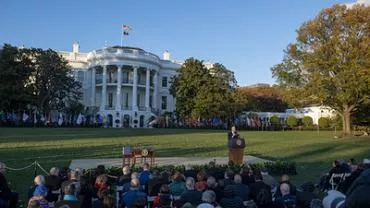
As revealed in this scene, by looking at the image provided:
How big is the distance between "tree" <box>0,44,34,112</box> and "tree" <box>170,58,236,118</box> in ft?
64.2

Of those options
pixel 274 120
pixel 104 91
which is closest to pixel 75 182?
pixel 104 91

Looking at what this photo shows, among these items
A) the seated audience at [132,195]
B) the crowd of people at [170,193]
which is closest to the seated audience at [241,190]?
the crowd of people at [170,193]

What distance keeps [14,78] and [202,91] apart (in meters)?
23.6

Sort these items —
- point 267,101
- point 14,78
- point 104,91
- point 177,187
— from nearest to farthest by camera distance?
point 177,187, point 14,78, point 104,91, point 267,101

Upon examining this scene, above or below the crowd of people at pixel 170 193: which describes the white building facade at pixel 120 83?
above

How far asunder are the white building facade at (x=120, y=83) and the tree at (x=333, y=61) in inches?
1097

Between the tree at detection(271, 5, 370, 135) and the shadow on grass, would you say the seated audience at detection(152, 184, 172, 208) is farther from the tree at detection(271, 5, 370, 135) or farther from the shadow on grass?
the tree at detection(271, 5, 370, 135)

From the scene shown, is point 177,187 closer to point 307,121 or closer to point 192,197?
point 192,197

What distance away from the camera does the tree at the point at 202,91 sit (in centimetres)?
6125

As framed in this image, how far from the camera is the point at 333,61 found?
40188 millimetres

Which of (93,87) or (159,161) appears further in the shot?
(93,87)

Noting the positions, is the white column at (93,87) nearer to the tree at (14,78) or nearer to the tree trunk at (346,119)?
the tree at (14,78)

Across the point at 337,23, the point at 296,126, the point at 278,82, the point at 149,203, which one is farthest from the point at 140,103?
the point at 149,203

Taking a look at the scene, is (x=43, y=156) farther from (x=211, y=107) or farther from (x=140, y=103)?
(x=140, y=103)
